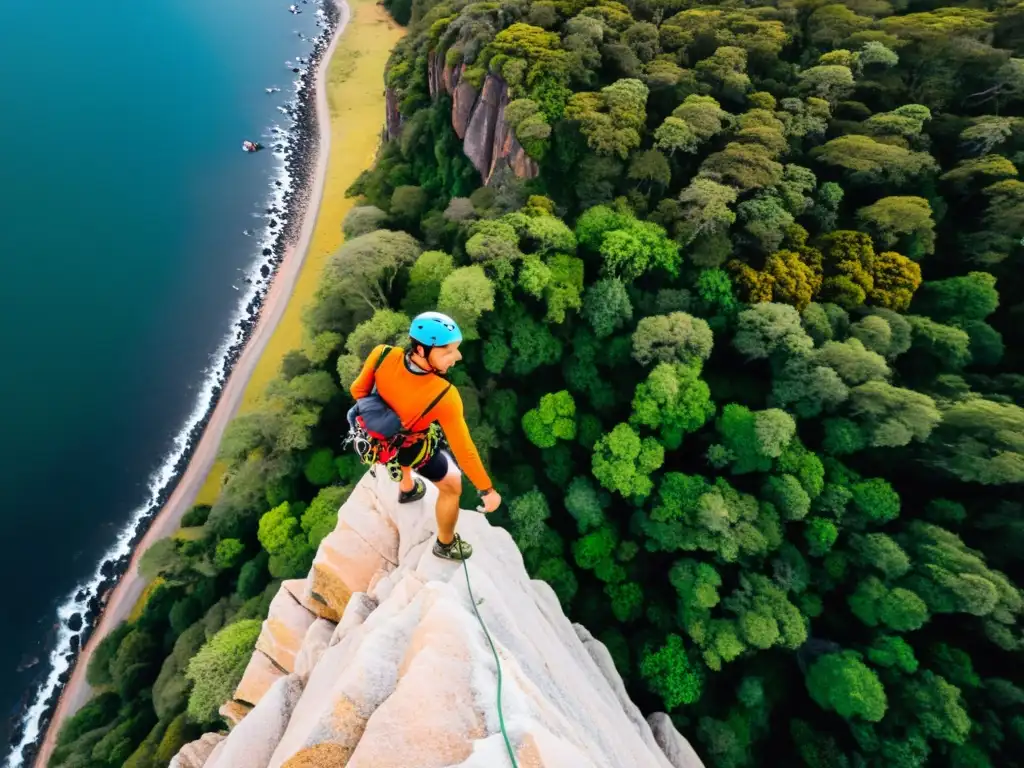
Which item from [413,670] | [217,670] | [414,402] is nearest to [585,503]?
[217,670]

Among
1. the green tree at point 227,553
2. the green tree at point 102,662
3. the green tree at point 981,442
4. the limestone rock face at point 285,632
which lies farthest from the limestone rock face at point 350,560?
the green tree at point 981,442

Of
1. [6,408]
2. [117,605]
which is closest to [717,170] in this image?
[117,605]

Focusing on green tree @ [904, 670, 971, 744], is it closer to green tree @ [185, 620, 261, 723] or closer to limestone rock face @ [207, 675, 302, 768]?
limestone rock face @ [207, 675, 302, 768]

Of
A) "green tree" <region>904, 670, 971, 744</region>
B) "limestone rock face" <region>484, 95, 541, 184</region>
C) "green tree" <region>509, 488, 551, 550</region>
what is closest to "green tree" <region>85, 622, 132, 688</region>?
"green tree" <region>509, 488, 551, 550</region>

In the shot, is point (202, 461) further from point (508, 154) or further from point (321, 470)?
point (508, 154)

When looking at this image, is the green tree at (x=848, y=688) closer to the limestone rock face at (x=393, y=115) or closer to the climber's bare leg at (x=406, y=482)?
the climber's bare leg at (x=406, y=482)

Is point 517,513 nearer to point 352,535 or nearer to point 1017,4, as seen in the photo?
point 352,535
